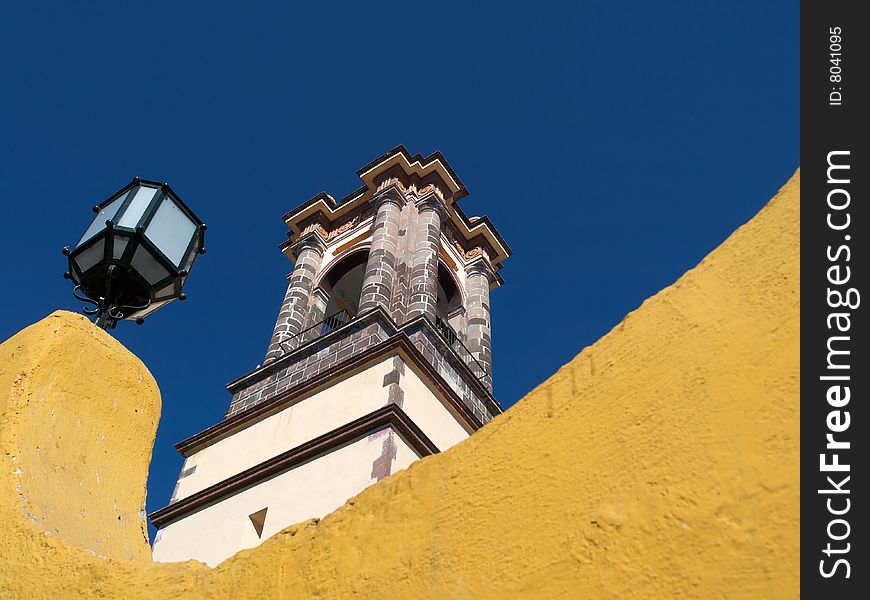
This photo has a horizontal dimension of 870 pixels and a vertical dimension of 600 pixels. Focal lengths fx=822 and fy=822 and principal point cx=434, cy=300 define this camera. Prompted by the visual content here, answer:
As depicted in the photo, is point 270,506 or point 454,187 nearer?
point 270,506

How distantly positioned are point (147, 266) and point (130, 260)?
8cm

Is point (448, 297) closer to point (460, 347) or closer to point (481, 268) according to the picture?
point (481, 268)

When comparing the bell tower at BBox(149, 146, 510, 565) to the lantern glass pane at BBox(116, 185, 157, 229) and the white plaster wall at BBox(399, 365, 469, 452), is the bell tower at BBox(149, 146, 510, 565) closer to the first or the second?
the white plaster wall at BBox(399, 365, 469, 452)

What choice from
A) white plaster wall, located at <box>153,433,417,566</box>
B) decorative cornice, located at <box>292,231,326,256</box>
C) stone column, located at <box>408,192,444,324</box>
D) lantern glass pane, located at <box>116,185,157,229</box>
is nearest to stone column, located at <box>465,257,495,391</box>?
stone column, located at <box>408,192,444,324</box>

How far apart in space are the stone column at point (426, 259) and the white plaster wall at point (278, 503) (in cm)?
339

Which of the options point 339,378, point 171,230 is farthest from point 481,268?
point 171,230

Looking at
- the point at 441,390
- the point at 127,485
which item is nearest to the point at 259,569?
the point at 127,485

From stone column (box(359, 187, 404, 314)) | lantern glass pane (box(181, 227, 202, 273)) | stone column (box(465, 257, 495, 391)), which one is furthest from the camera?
stone column (box(465, 257, 495, 391))

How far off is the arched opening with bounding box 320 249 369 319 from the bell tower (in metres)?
0.04

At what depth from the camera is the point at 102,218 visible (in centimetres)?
360

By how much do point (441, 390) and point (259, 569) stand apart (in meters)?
9.39

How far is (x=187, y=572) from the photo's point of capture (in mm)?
2098

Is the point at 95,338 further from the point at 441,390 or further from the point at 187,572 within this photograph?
Answer: the point at 441,390

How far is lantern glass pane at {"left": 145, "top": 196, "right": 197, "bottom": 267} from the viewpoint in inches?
139
